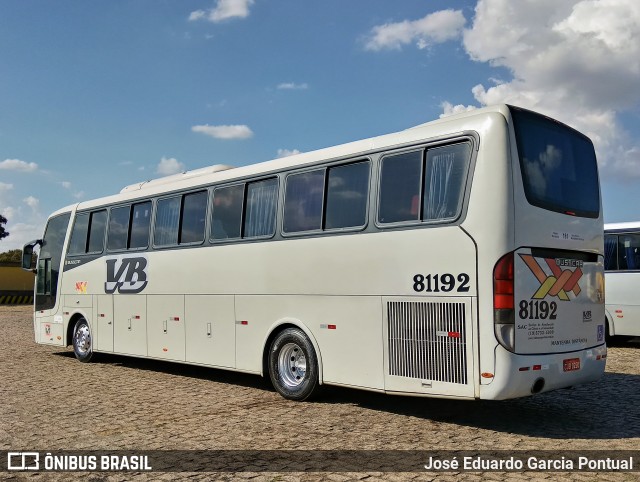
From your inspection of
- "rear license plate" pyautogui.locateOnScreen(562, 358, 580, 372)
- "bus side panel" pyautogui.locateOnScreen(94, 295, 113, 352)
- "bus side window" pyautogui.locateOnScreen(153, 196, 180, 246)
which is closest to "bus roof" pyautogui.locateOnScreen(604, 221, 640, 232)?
"rear license plate" pyautogui.locateOnScreen(562, 358, 580, 372)

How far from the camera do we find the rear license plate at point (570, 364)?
7.48 metres

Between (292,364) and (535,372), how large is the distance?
3.57 m

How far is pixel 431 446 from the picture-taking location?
6773 millimetres

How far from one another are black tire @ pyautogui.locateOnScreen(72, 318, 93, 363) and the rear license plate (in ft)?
33.1

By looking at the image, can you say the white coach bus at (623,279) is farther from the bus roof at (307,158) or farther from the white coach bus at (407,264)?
the bus roof at (307,158)

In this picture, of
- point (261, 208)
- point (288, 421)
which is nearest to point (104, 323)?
point (261, 208)

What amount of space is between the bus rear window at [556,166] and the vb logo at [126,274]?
7.63 meters

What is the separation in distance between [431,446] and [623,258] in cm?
1104

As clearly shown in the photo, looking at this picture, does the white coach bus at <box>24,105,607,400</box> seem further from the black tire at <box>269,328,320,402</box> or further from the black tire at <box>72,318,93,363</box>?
the black tire at <box>72,318,93,363</box>

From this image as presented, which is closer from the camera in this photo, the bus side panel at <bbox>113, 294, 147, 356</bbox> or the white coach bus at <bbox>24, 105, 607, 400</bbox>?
the white coach bus at <bbox>24, 105, 607, 400</bbox>

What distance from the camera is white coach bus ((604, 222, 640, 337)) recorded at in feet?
51.3

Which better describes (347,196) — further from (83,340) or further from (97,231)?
(83,340)

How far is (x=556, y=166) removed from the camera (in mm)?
7844

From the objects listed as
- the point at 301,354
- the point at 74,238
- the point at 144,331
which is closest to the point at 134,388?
the point at 144,331
